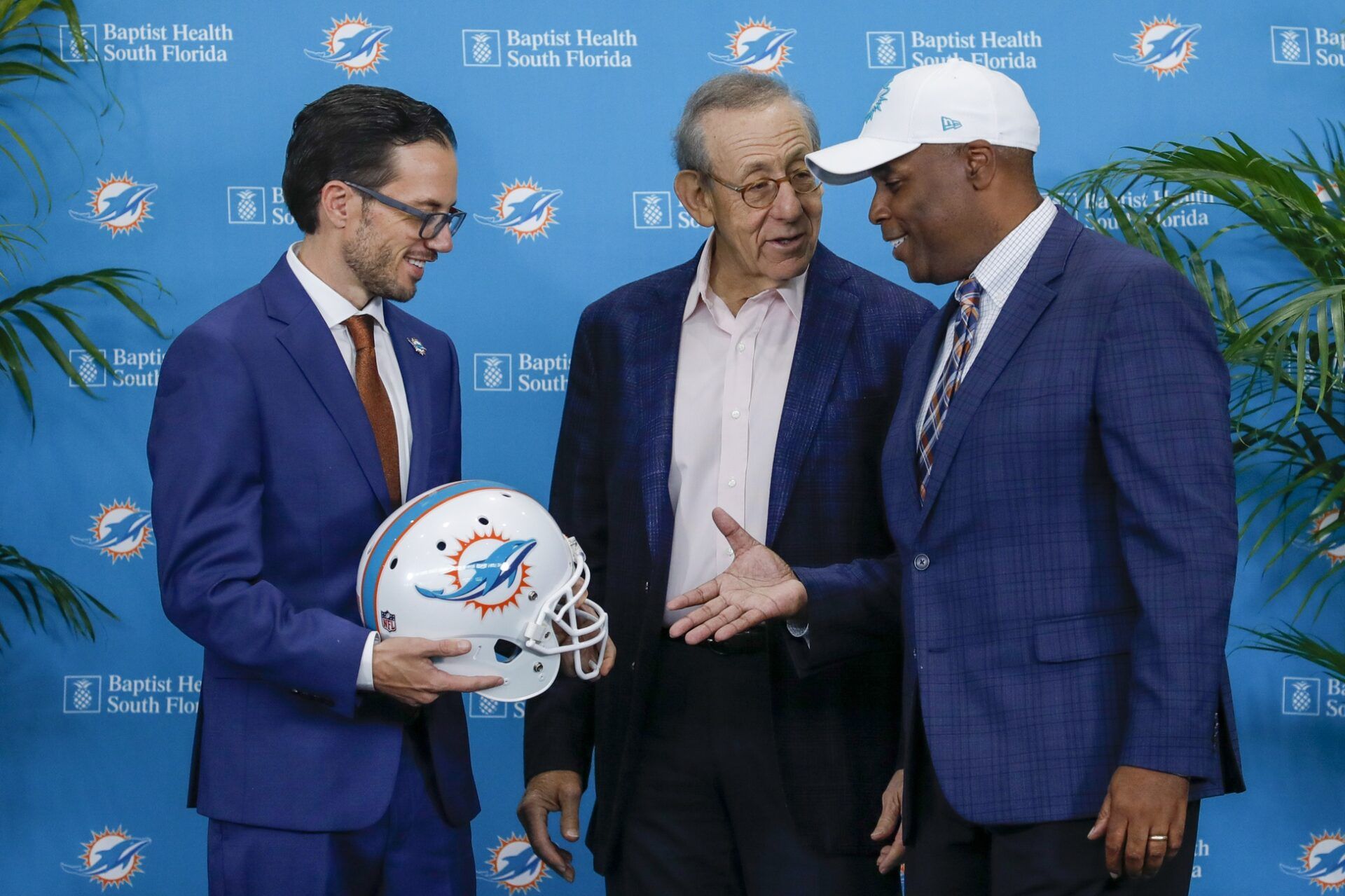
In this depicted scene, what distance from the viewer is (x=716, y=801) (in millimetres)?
2492

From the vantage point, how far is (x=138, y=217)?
3676 mm

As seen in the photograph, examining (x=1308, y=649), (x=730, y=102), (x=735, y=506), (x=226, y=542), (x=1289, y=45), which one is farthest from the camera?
(x=1289, y=45)

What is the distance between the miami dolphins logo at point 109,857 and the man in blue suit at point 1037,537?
7.46ft

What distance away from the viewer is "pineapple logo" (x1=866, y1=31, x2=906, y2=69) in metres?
3.71

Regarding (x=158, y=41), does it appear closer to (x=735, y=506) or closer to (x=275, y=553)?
(x=275, y=553)

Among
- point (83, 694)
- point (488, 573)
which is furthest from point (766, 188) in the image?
point (83, 694)

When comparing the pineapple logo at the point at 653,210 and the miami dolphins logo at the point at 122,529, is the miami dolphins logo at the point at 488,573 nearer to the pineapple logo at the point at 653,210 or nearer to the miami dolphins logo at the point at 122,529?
the pineapple logo at the point at 653,210

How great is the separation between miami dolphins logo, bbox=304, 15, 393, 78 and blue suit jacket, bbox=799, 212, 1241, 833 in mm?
2244

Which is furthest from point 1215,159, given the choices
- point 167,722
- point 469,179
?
point 167,722

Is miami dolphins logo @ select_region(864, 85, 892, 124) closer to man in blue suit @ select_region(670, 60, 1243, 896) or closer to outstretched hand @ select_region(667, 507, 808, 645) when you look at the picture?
man in blue suit @ select_region(670, 60, 1243, 896)

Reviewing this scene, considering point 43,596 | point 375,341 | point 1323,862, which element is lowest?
point 1323,862

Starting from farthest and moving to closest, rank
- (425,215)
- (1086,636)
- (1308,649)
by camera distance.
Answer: (1308,649) < (425,215) < (1086,636)

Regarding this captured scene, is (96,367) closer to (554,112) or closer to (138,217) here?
(138,217)

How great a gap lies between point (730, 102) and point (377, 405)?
0.95 m
